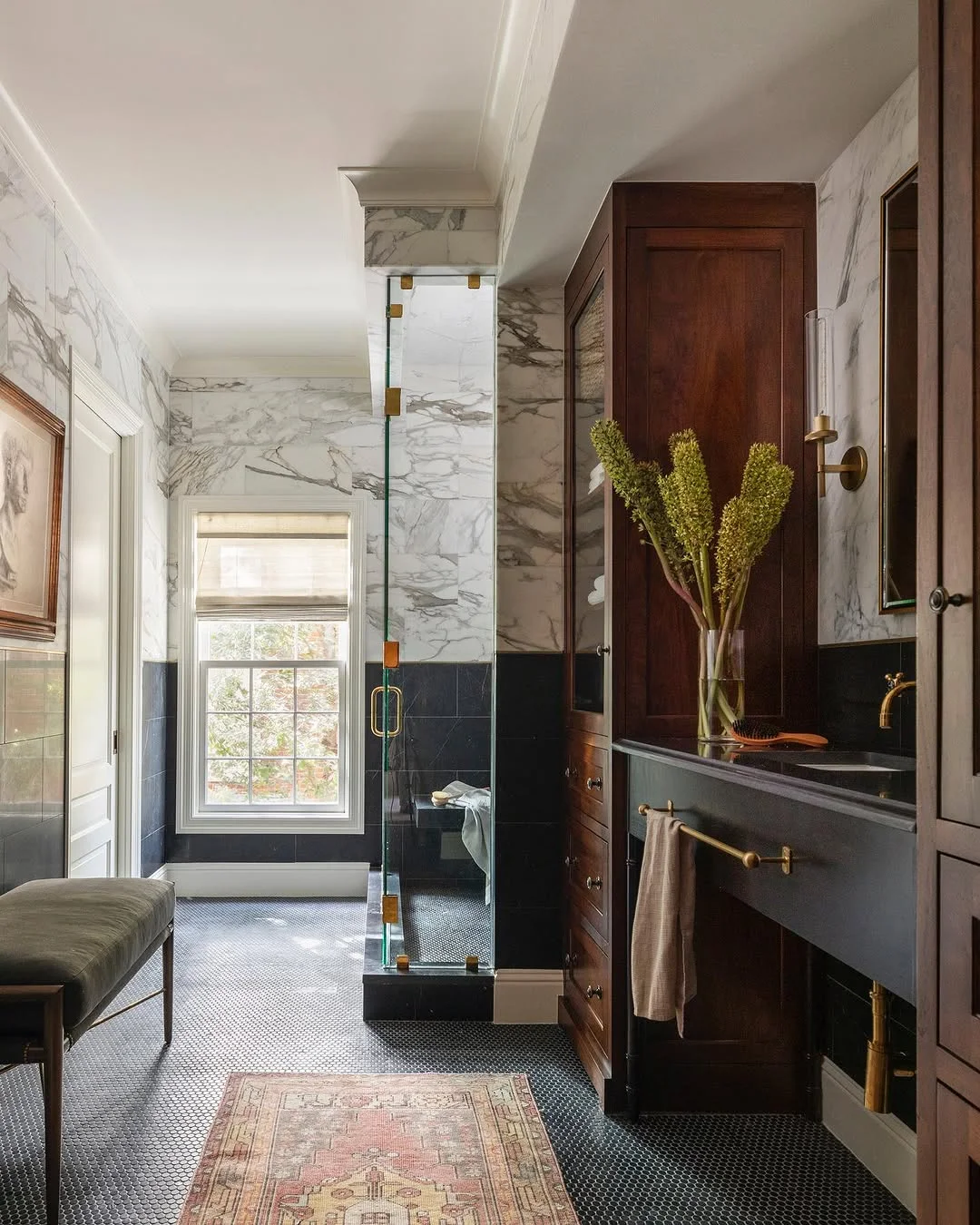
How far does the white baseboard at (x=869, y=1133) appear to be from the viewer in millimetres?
2082

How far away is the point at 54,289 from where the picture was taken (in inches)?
138

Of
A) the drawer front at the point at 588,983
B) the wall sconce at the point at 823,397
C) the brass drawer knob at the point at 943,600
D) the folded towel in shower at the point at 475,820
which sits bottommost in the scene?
the drawer front at the point at 588,983

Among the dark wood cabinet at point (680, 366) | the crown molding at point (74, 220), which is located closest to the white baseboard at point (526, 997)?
the dark wood cabinet at point (680, 366)

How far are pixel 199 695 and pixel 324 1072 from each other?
110 inches

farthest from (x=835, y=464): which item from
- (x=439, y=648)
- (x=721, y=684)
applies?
(x=439, y=648)

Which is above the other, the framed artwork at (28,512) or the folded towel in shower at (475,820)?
the framed artwork at (28,512)

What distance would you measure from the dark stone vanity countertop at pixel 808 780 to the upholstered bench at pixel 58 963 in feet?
4.26

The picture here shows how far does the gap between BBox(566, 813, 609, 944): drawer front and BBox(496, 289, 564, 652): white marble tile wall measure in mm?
622

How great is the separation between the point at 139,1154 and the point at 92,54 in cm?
276

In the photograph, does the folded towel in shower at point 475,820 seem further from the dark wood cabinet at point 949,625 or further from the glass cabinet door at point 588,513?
the dark wood cabinet at point 949,625

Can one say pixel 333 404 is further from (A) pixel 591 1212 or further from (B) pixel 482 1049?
(A) pixel 591 1212

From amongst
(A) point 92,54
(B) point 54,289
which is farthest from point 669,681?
(B) point 54,289

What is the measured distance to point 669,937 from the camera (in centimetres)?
209

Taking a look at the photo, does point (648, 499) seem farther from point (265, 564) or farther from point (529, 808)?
point (265, 564)
